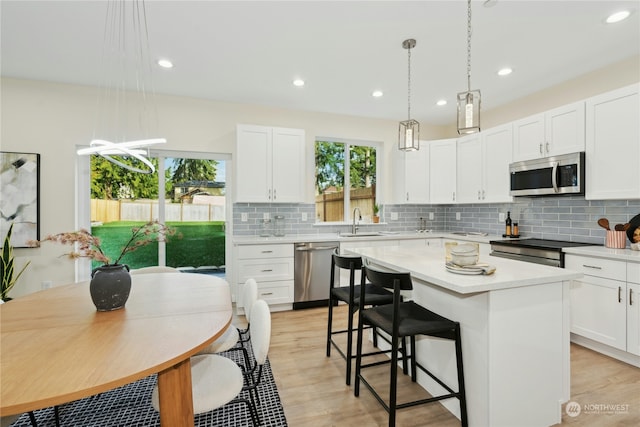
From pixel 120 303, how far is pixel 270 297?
91.6 inches

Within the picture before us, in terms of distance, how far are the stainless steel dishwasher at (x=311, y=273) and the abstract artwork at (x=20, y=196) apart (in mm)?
2946

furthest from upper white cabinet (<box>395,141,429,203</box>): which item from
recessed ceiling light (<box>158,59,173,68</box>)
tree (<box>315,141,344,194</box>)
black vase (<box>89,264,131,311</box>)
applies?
black vase (<box>89,264,131,311</box>)

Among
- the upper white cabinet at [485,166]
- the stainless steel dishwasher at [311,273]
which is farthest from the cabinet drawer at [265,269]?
the upper white cabinet at [485,166]

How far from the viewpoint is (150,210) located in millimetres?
4066

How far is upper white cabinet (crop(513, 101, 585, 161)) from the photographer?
120 inches

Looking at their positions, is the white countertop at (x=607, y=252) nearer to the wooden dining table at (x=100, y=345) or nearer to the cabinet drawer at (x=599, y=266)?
the cabinet drawer at (x=599, y=266)

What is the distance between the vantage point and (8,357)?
112cm

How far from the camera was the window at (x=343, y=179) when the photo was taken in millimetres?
4844

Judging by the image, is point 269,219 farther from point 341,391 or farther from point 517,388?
point 517,388

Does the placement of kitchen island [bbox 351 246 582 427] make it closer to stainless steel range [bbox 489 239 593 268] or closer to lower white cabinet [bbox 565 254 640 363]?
lower white cabinet [bbox 565 254 640 363]

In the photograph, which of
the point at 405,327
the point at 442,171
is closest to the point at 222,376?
the point at 405,327

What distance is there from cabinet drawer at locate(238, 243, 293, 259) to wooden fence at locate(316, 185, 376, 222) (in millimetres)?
1025

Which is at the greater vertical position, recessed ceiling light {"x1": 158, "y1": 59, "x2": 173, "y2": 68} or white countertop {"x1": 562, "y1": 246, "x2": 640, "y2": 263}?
recessed ceiling light {"x1": 158, "y1": 59, "x2": 173, "y2": 68}

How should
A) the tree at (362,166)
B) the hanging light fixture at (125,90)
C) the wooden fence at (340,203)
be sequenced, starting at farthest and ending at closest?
the tree at (362,166)
the wooden fence at (340,203)
the hanging light fixture at (125,90)
